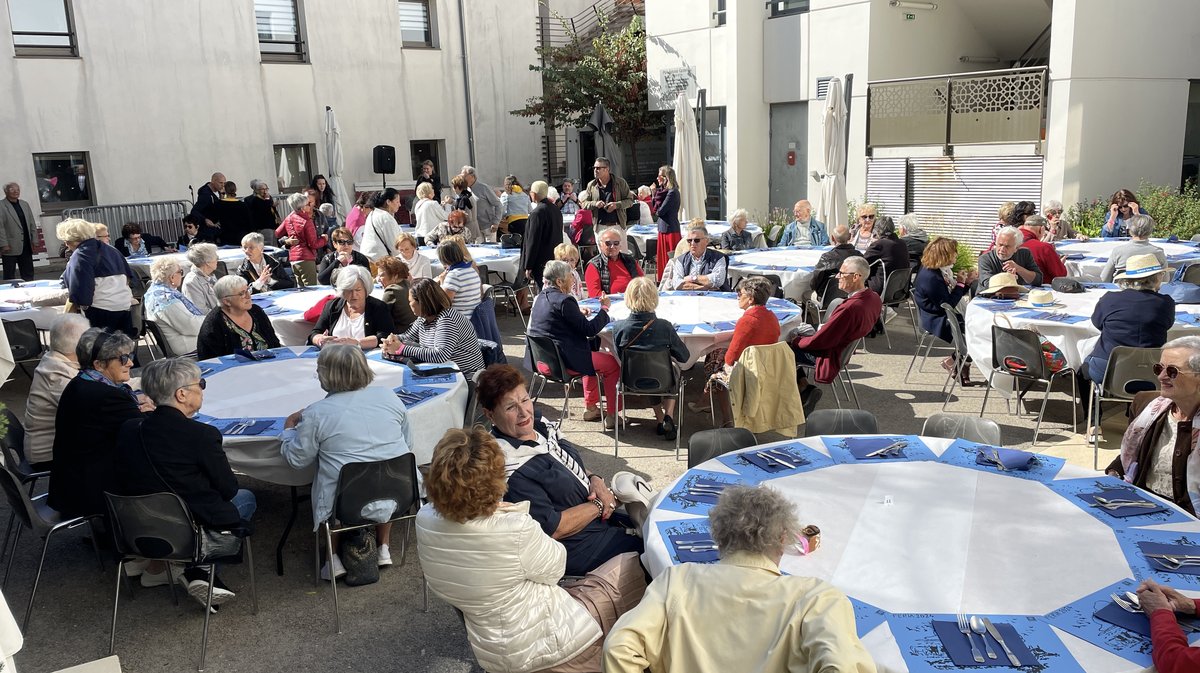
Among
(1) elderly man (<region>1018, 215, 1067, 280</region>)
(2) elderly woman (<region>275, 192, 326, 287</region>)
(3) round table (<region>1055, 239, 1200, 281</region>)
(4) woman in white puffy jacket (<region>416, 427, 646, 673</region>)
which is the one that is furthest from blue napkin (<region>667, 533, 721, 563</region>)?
(2) elderly woman (<region>275, 192, 326, 287</region>)

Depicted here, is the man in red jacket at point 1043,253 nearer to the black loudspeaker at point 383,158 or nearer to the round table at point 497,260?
the round table at point 497,260

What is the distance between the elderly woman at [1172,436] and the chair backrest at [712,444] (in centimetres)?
188

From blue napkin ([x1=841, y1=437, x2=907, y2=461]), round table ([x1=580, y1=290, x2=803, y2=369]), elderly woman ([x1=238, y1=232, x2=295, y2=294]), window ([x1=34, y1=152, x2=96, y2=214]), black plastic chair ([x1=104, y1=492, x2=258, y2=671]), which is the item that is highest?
window ([x1=34, y1=152, x2=96, y2=214])

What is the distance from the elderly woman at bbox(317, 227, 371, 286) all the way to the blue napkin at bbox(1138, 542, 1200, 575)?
773cm

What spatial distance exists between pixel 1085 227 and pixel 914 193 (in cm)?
311

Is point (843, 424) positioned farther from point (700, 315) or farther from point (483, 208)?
point (483, 208)

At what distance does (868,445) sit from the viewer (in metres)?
4.77

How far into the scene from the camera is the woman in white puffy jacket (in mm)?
3426

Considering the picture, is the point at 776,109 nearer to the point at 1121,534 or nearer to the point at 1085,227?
the point at 1085,227

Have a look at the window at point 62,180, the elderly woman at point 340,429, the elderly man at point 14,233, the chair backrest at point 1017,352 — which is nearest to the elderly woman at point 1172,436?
the chair backrest at point 1017,352

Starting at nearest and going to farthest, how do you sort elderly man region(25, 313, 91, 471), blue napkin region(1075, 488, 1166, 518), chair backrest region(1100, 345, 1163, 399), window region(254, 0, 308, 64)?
blue napkin region(1075, 488, 1166, 518), elderly man region(25, 313, 91, 471), chair backrest region(1100, 345, 1163, 399), window region(254, 0, 308, 64)

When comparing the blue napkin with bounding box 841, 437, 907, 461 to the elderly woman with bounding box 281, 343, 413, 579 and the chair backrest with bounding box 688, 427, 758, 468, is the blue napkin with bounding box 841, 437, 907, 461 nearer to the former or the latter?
the chair backrest with bounding box 688, 427, 758, 468

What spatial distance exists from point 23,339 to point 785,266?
7.94 meters

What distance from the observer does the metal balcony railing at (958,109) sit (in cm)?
1461
